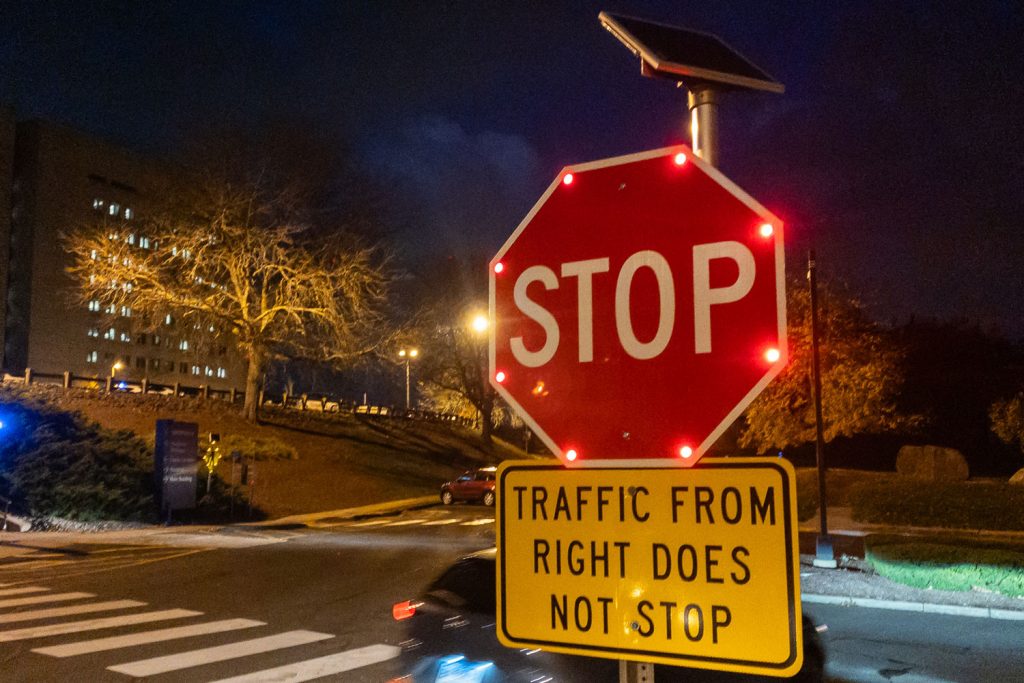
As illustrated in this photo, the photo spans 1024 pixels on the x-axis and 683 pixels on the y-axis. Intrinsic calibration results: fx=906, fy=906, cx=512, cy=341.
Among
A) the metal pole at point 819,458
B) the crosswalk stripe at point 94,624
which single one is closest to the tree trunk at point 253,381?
the metal pole at point 819,458

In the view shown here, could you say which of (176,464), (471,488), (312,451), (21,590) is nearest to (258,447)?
(312,451)

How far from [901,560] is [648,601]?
13.6 m

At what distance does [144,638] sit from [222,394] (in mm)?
39047

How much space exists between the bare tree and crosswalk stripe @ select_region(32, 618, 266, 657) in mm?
28275

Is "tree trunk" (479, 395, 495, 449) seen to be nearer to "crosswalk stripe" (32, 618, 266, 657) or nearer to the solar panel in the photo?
"crosswalk stripe" (32, 618, 266, 657)

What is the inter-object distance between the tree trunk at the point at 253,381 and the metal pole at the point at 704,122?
39.5 meters

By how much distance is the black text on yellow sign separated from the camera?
89.8 inches

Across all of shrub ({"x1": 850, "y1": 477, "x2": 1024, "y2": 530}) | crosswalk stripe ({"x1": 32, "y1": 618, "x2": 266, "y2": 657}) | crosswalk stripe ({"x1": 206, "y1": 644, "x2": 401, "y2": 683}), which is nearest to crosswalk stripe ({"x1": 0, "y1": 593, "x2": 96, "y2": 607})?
crosswalk stripe ({"x1": 32, "y1": 618, "x2": 266, "y2": 657})

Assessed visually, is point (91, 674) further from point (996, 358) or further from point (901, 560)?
point (996, 358)

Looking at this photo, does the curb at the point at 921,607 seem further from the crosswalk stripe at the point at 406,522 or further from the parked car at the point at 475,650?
the crosswalk stripe at the point at 406,522

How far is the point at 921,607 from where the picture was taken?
41.3 feet

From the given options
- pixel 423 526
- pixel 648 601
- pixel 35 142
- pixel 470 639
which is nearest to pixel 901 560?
pixel 470 639

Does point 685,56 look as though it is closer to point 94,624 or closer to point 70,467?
point 94,624

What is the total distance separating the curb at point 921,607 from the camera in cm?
1192
